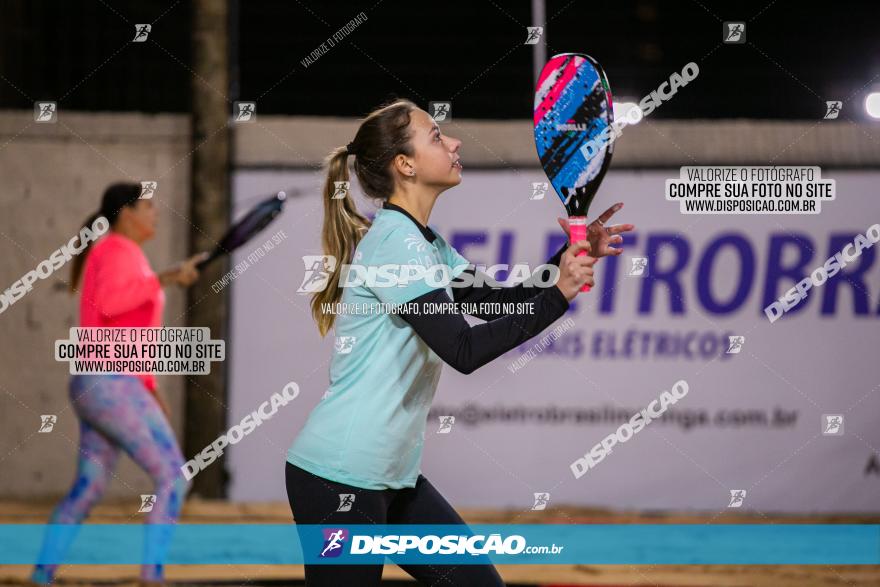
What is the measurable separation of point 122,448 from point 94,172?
8.92 feet

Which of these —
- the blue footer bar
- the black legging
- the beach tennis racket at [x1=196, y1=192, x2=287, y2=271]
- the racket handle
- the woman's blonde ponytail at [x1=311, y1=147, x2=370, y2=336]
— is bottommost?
the black legging

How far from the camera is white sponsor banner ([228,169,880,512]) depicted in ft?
23.7

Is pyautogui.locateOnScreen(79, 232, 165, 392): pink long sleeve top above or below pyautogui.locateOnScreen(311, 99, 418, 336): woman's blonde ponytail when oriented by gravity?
above

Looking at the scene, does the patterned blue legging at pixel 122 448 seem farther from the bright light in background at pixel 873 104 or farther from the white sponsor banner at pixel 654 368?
the bright light in background at pixel 873 104

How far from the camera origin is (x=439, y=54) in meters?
8.44

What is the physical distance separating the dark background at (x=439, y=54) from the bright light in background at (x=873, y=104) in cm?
5

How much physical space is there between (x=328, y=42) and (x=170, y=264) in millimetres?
2084

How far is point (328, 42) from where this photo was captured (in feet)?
27.8

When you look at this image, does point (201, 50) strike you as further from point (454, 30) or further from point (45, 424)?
point (45, 424)

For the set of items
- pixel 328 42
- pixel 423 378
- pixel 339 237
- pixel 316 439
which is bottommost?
pixel 316 439

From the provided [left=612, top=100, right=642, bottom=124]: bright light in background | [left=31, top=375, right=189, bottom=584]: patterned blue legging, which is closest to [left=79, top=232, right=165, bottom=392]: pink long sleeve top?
[left=31, top=375, right=189, bottom=584]: patterned blue legging

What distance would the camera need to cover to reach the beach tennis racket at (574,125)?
12.4 feet

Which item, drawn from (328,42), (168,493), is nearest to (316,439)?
(168,493)

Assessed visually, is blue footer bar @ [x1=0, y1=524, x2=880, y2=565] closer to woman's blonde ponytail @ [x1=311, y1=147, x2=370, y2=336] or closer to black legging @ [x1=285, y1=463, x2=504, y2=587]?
black legging @ [x1=285, y1=463, x2=504, y2=587]
